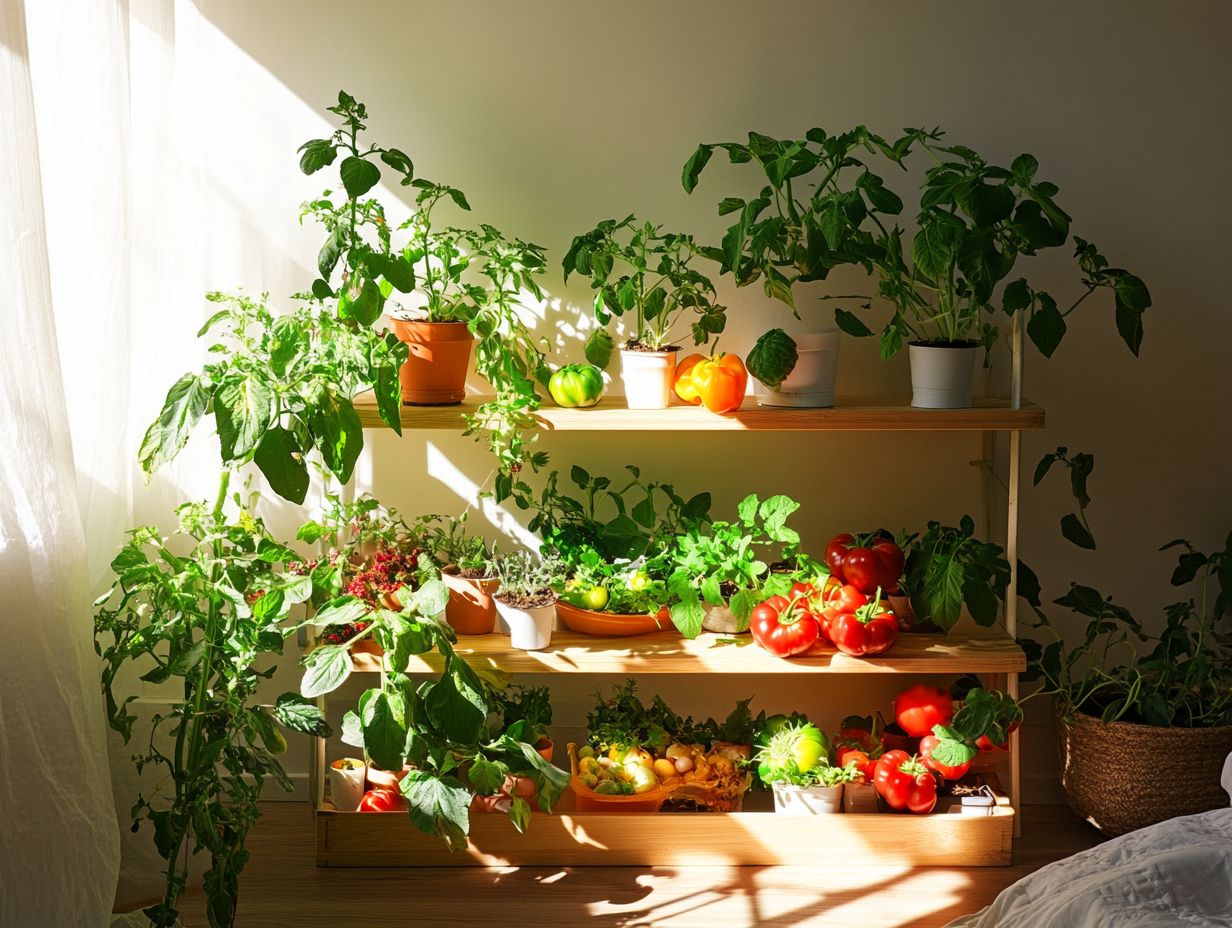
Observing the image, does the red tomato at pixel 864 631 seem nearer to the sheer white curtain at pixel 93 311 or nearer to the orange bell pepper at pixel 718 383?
the orange bell pepper at pixel 718 383

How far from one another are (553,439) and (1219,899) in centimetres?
193

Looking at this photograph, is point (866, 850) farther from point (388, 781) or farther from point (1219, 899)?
point (1219, 899)

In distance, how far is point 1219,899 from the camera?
1.57 meters

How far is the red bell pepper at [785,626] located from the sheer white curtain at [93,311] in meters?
1.24

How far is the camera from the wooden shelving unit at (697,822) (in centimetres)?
278

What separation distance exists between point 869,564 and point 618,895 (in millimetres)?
917

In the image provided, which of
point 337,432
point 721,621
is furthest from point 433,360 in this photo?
point 721,621

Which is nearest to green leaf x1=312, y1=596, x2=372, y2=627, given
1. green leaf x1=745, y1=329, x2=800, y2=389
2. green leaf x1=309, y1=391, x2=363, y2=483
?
green leaf x1=309, y1=391, x2=363, y2=483

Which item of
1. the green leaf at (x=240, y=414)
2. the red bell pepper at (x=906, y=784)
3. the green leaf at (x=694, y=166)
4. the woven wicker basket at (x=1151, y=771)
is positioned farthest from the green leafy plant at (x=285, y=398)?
the woven wicker basket at (x=1151, y=771)

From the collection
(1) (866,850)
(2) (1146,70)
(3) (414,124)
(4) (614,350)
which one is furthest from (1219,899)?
(3) (414,124)

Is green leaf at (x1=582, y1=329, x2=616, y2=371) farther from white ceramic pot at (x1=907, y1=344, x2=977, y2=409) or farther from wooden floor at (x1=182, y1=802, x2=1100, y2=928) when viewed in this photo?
wooden floor at (x1=182, y1=802, x2=1100, y2=928)

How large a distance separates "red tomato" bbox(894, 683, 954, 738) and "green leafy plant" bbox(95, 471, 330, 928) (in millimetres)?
1310

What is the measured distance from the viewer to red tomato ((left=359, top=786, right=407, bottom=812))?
2836 millimetres

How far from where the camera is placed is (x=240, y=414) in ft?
7.59
